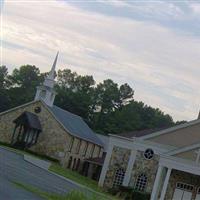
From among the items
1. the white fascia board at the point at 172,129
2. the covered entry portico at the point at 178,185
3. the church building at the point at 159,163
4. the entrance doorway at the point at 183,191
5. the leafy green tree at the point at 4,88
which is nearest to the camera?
the church building at the point at 159,163

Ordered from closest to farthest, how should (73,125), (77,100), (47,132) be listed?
(47,132), (73,125), (77,100)

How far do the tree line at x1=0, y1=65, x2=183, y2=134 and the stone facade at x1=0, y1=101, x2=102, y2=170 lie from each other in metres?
41.0

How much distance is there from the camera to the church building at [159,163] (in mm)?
44938

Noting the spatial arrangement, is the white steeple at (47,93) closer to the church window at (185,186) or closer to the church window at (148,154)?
the church window at (148,154)

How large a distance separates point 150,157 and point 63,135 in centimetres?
2461

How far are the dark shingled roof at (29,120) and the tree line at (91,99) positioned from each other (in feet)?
142

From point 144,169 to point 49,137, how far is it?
1012 inches

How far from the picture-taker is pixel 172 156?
45125 mm

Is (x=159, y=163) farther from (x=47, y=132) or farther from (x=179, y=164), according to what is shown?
(x=47, y=132)

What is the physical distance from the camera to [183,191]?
48.4 m

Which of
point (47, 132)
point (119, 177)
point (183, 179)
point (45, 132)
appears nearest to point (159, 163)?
point (183, 179)

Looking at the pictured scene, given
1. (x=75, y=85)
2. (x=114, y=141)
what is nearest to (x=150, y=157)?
(x=114, y=141)

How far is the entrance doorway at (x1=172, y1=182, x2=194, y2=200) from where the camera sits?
48125 millimetres

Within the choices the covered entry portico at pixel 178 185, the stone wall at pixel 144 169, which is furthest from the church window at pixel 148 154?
the covered entry portico at pixel 178 185
